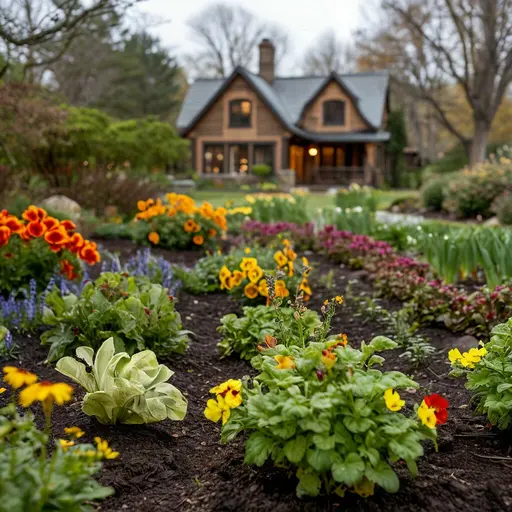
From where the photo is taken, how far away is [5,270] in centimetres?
462

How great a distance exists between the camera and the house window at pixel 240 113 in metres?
30.9

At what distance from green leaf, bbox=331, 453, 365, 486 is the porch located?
95.2ft

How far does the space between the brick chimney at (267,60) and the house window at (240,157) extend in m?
4.33

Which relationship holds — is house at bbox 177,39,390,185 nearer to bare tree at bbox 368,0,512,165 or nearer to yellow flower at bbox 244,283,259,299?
bare tree at bbox 368,0,512,165

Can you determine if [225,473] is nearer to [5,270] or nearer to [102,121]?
[5,270]

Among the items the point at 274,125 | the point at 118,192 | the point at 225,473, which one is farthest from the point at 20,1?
the point at 274,125

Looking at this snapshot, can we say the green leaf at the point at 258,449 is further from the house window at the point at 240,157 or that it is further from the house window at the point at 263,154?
the house window at the point at 240,157

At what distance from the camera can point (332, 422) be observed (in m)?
2.05

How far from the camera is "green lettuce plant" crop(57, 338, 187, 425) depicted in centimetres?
267

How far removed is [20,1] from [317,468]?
6980 millimetres

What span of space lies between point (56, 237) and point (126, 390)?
6.37 feet

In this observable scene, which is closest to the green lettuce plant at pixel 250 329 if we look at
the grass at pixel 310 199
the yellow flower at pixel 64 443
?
the yellow flower at pixel 64 443

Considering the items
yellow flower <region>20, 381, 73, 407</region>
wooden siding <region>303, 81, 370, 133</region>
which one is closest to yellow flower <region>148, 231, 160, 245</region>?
yellow flower <region>20, 381, 73, 407</region>

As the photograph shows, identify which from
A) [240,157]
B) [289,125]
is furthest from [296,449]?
[240,157]
